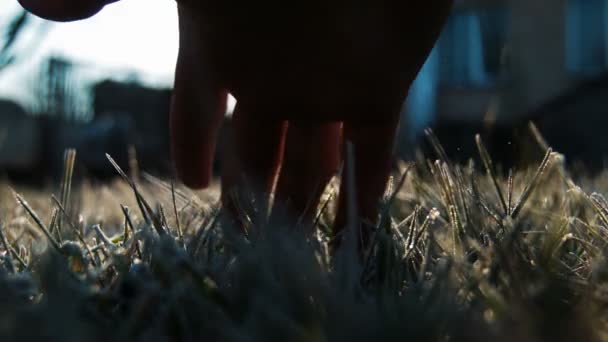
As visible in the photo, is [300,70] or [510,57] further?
[510,57]

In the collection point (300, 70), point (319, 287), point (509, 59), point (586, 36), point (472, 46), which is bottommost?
point (509, 59)

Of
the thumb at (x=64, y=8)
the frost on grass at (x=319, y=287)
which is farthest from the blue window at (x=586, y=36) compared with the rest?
the thumb at (x=64, y=8)

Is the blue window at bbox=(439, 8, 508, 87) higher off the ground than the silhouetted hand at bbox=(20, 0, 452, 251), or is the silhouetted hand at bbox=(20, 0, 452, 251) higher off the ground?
the silhouetted hand at bbox=(20, 0, 452, 251)

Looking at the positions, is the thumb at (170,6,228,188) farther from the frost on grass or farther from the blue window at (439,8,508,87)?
the blue window at (439,8,508,87)

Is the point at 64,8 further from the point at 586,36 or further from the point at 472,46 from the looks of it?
the point at 472,46

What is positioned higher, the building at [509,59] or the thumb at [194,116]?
the thumb at [194,116]

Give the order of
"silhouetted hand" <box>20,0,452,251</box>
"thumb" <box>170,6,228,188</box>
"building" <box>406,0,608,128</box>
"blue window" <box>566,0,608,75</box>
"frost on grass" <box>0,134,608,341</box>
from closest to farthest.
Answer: "frost on grass" <box>0,134,608,341</box>
"silhouetted hand" <box>20,0,452,251</box>
"thumb" <box>170,6,228,188</box>
"blue window" <box>566,0,608,75</box>
"building" <box>406,0,608,128</box>

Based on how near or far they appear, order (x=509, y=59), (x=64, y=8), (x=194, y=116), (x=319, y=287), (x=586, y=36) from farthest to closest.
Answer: (x=509, y=59)
(x=586, y=36)
(x=194, y=116)
(x=64, y=8)
(x=319, y=287)

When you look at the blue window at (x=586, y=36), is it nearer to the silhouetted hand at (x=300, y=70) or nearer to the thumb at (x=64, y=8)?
the silhouetted hand at (x=300, y=70)

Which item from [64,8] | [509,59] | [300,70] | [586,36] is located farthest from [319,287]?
[509,59]

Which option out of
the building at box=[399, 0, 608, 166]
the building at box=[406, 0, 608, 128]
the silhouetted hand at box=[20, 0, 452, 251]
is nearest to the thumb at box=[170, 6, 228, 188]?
the silhouetted hand at box=[20, 0, 452, 251]
